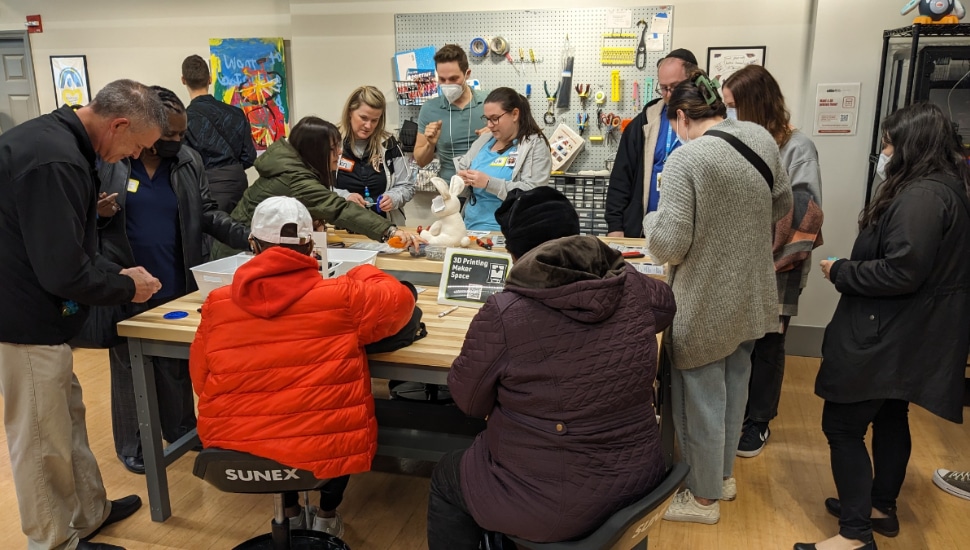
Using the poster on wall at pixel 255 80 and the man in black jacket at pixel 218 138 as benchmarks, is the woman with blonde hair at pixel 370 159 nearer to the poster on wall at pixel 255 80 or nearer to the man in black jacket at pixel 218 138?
the man in black jacket at pixel 218 138

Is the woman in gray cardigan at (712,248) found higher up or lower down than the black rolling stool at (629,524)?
higher up

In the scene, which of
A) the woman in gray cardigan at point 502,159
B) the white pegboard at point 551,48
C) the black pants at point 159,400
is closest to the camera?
the black pants at point 159,400

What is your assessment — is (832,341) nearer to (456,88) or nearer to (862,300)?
(862,300)

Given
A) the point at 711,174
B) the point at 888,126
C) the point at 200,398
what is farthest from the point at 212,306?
the point at 888,126

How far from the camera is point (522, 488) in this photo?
5.16 feet

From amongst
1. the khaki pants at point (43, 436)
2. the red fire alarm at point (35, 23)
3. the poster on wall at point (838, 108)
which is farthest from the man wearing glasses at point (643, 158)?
the red fire alarm at point (35, 23)

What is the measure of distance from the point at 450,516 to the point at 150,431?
4.06 ft

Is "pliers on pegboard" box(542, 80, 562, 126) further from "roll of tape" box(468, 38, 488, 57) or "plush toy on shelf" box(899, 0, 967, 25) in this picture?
"plush toy on shelf" box(899, 0, 967, 25)

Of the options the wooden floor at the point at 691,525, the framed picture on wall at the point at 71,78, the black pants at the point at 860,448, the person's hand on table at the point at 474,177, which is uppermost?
the framed picture on wall at the point at 71,78

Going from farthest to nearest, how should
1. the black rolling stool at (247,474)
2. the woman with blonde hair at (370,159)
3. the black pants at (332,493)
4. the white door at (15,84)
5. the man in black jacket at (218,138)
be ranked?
the white door at (15,84), the man in black jacket at (218,138), the woman with blonde hair at (370,159), the black pants at (332,493), the black rolling stool at (247,474)

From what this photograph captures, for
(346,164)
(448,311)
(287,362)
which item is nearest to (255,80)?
(346,164)

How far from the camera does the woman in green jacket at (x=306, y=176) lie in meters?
2.87

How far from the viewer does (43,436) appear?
6.85 ft

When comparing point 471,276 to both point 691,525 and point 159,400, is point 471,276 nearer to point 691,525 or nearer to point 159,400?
point 691,525
